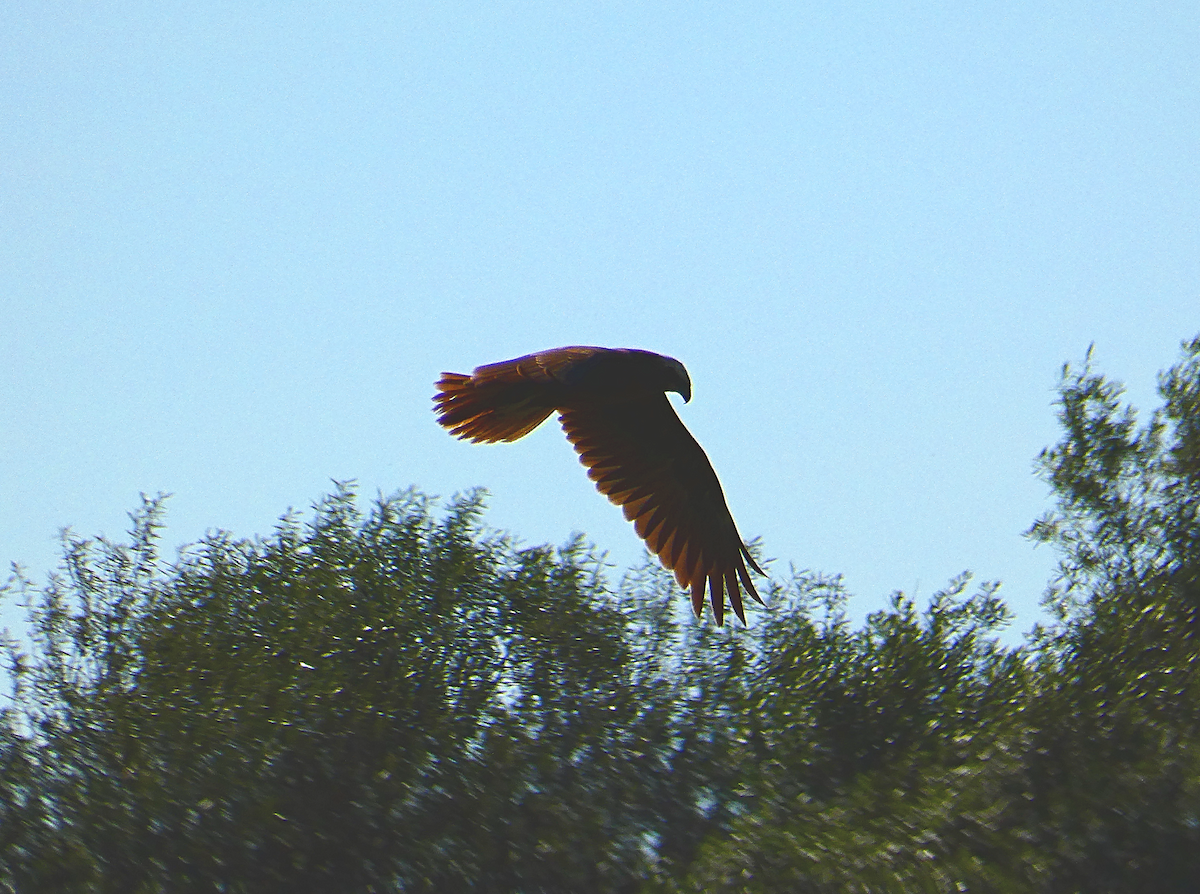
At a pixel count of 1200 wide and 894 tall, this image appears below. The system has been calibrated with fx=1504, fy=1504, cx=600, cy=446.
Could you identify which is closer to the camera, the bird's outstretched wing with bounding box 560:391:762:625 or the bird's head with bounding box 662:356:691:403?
the bird's head with bounding box 662:356:691:403

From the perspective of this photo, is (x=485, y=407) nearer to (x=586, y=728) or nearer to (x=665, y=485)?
(x=665, y=485)

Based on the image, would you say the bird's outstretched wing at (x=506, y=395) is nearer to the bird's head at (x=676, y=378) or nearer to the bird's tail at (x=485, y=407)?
the bird's tail at (x=485, y=407)

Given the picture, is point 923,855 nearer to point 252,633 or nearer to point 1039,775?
point 1039,775

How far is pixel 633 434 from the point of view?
32.6 ft

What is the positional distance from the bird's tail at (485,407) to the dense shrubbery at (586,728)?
3.99 meters

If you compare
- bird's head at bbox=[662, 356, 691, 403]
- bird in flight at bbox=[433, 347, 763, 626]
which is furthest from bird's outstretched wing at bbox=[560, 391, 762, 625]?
bird's head at bbox=[662, 356, 691, 403]

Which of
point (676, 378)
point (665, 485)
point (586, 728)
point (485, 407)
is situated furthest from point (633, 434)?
point (586, 728)

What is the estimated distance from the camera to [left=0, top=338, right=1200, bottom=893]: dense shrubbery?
11.0m

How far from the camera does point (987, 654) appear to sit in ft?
51.7

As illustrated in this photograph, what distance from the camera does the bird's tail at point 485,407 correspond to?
29.9ft

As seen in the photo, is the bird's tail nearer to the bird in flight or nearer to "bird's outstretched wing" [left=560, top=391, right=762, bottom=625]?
the bird in flight

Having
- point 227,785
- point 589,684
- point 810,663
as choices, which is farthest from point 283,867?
point 810,663

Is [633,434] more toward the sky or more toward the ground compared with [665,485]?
more toward the sky

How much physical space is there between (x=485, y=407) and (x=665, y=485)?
4.77ft
